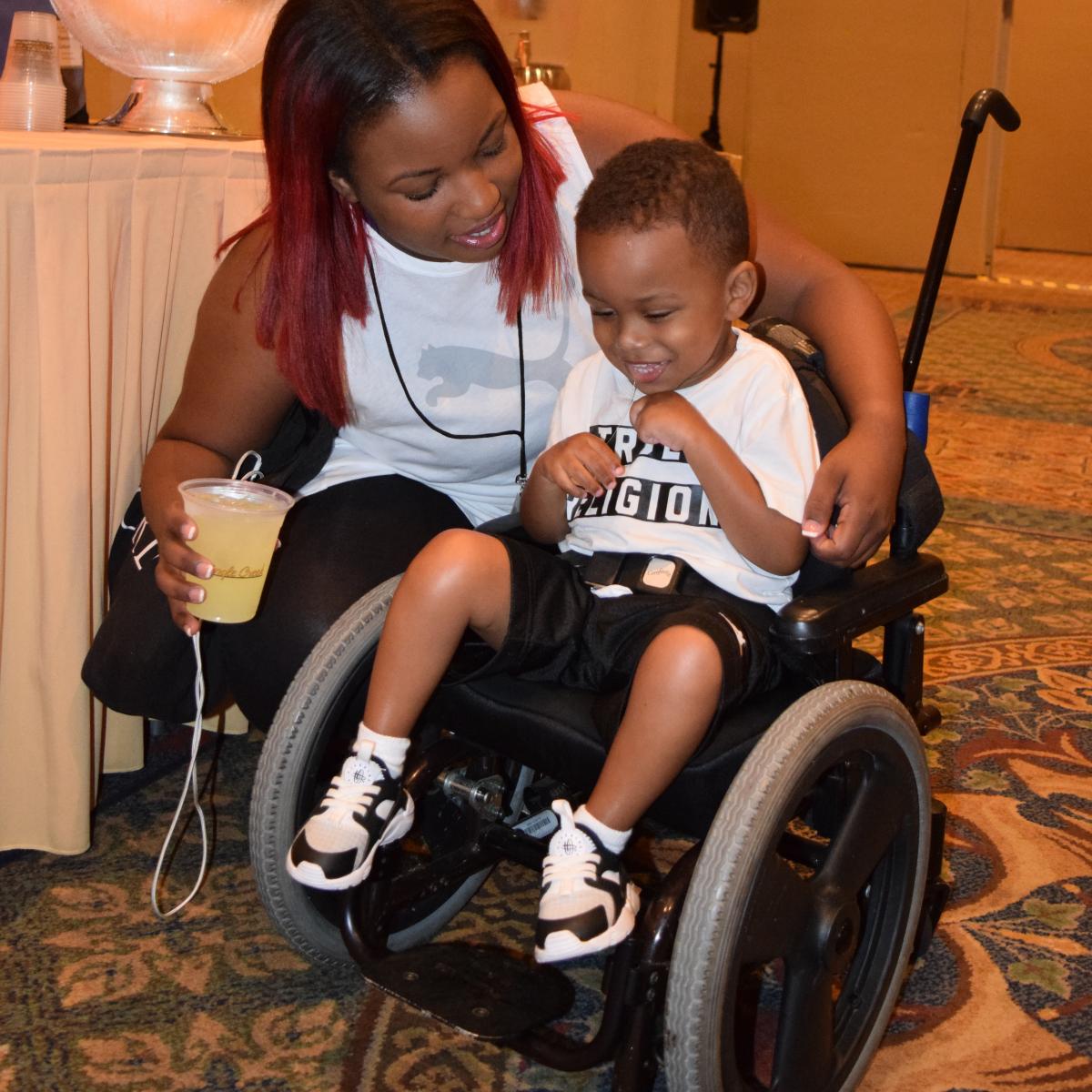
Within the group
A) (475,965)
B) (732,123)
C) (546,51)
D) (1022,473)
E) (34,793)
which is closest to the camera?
(475,965)

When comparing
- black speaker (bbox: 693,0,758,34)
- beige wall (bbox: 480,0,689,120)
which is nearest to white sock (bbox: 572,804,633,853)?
beige wall (bbox: 480,0,689,120)

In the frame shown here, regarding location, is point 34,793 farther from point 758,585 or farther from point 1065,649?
point 1065,649

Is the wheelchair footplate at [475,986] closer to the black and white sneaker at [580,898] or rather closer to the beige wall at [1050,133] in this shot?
the black and white sneaker at [580,898]

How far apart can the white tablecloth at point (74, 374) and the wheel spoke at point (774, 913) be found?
3.17 ft

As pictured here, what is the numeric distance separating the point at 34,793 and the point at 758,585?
1.00 meters

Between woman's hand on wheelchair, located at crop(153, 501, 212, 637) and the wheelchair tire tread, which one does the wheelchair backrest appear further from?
woman's hand on wheelchair, located at crop(153, 501, 212, 637)

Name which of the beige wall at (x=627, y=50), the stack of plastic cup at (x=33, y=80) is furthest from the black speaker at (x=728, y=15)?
the stack of plastic cup at (x=33, y=80)

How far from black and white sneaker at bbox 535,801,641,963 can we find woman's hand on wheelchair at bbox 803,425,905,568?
373 mm

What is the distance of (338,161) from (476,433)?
15.6 inches

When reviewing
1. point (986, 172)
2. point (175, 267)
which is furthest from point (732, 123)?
point (175, 267)

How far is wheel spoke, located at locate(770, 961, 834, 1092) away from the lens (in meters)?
1.30

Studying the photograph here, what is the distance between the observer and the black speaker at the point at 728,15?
27.3 feet

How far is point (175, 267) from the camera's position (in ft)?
6.18

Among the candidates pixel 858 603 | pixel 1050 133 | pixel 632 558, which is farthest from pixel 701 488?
pixel 1050 133
